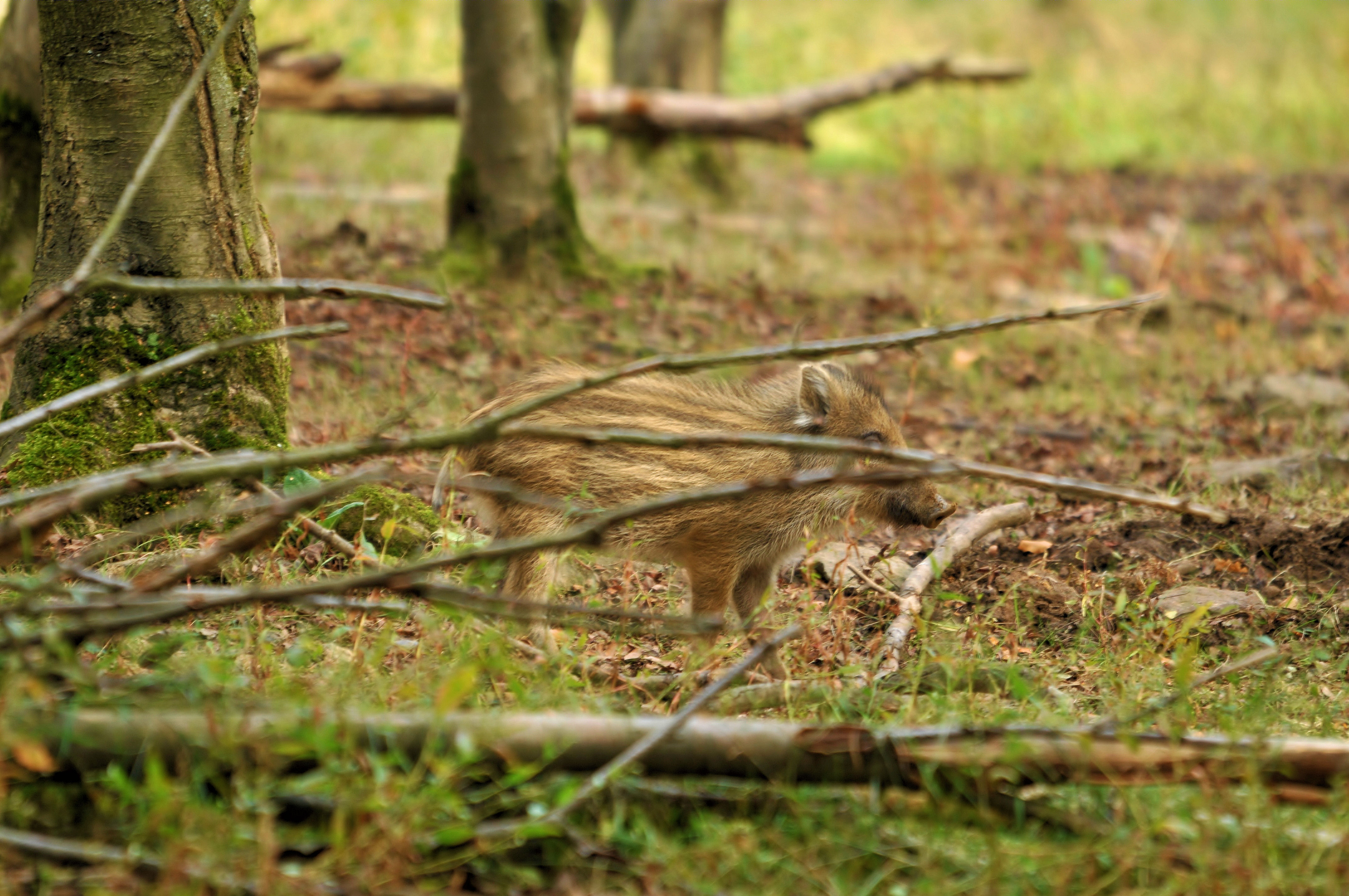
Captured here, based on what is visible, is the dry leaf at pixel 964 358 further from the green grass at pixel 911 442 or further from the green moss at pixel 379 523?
the green moss at pixel 379 523

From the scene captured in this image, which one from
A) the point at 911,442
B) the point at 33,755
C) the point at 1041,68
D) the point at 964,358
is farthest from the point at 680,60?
the point at 33,755

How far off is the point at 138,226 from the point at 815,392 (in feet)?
7.93

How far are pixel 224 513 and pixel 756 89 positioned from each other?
1715 cm

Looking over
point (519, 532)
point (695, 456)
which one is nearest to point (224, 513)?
point (519, 532)

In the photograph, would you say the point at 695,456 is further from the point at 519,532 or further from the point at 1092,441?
the point at 1092,441

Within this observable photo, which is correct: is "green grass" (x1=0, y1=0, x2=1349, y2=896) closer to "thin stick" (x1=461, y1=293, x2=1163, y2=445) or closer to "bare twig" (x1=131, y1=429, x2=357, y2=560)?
"bare twig" (x1=131, y1=429, x2=357, y2=560)

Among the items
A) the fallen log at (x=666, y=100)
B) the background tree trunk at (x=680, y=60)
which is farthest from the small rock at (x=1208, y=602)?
the background tree trunk at (x=680, y=60)

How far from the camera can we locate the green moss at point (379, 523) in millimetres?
4621

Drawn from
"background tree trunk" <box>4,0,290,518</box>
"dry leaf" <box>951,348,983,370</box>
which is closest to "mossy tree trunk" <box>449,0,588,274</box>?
"dry leaf" <box>951,348,983,370</box>

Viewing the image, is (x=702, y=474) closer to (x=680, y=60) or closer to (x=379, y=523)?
(x=379, y=523)

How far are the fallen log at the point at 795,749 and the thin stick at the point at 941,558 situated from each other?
1.24 meters

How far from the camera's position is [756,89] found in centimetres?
1902

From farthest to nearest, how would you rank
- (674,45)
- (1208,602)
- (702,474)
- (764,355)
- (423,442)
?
1. (674,45)
2. (702,474)
3. (1208,602)
4. (764,355)
5. (423,442)

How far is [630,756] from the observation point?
2.68 m
